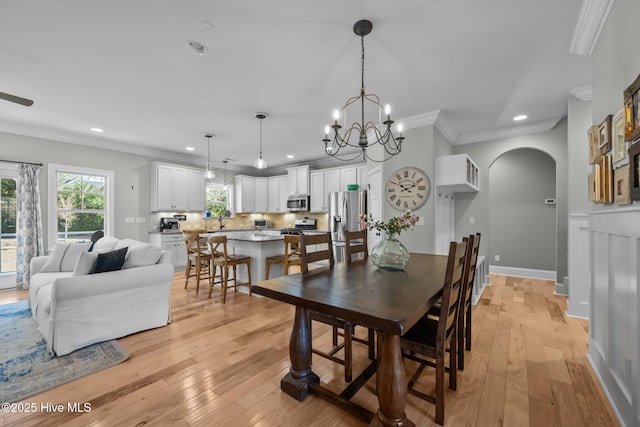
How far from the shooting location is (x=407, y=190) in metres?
3.96

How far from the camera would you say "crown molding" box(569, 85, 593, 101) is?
9.84 feet

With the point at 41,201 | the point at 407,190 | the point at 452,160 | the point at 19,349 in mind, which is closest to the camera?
the point at 19,349

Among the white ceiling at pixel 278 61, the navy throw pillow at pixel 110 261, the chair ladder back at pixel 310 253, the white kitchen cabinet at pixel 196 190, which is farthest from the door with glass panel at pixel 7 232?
the chair ladder back at pixel 310 253

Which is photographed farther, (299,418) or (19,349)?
(19,349)

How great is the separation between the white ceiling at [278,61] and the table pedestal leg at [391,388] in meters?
2.16

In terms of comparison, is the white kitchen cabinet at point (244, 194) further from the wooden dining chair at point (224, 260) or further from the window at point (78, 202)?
the wooden dining chair at point (224, 260)

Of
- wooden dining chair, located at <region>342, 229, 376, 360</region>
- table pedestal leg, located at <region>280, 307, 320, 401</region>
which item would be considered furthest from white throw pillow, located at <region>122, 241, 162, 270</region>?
wooden dining chair, located at <region>342, 229, 376, 360</region>

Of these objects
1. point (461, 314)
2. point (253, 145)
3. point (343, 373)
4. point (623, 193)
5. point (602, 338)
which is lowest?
point (343, 373)

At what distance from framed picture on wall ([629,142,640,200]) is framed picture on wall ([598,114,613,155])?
0.43m

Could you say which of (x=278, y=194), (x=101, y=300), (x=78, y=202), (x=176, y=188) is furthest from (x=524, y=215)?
(x=78, y=202)

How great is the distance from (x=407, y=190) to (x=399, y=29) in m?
2.27

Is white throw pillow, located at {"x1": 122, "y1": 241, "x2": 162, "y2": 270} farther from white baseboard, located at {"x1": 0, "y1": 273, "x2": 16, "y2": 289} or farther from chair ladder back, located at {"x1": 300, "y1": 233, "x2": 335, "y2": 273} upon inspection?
white baseboard, located at {"x1": 0, "y1": 273, "x2": 16, "y2": 289}

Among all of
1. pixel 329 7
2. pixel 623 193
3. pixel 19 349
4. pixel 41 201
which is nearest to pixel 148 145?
pixel 41 201

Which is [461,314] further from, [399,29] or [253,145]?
[253,145]
